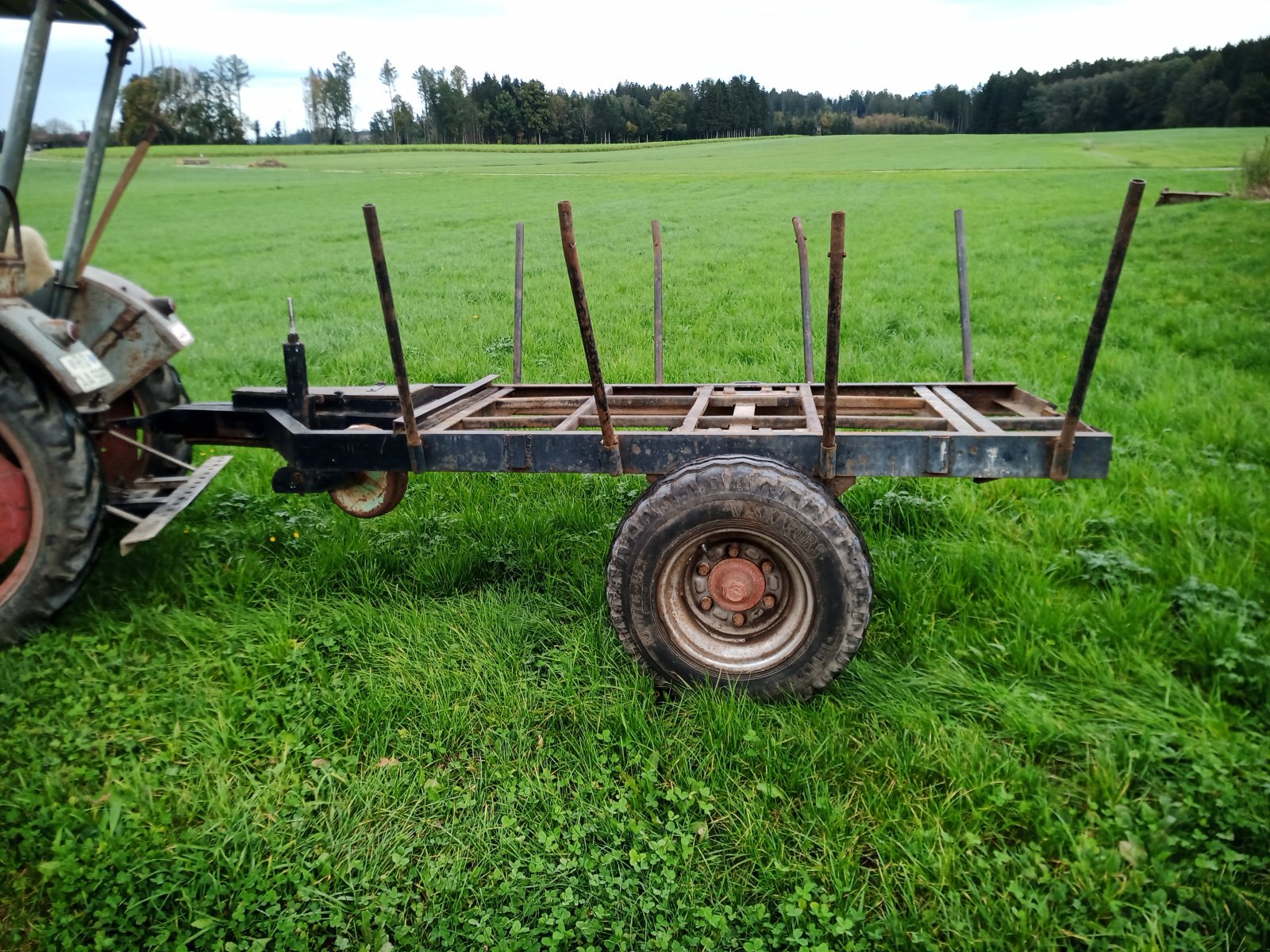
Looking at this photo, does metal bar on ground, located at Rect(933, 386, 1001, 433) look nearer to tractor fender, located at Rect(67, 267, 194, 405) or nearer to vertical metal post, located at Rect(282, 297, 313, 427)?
vertical metal post, located at Rect(282, 297, 313, 427)

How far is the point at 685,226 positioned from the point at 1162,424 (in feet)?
45.7

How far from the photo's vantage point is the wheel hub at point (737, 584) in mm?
2912

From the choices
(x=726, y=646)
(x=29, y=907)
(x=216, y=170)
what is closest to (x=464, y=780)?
(x=726, y=646)

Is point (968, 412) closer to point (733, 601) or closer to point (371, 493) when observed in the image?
point (733, 601)

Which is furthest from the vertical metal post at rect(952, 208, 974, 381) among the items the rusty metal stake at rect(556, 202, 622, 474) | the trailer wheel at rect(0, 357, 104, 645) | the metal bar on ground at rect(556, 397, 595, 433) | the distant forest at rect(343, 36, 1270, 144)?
the distant forest at rect(343, 36, 1270, 144)

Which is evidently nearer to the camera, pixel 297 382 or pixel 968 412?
pixel 968 412

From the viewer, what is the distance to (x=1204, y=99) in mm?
52688

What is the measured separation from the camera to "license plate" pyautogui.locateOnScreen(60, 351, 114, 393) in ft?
10.6

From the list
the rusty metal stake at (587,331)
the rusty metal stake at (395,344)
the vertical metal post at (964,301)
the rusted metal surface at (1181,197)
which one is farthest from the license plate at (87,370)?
the rusted metal surface at (1181,197)

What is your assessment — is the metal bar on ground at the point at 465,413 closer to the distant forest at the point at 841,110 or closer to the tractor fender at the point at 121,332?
the tractor fender at the point at 121,332

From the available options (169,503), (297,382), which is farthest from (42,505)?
(297,382)

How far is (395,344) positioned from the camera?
2848 mm

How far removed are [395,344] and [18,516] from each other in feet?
5.97

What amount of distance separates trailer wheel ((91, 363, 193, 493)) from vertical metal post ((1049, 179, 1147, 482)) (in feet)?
12.6
